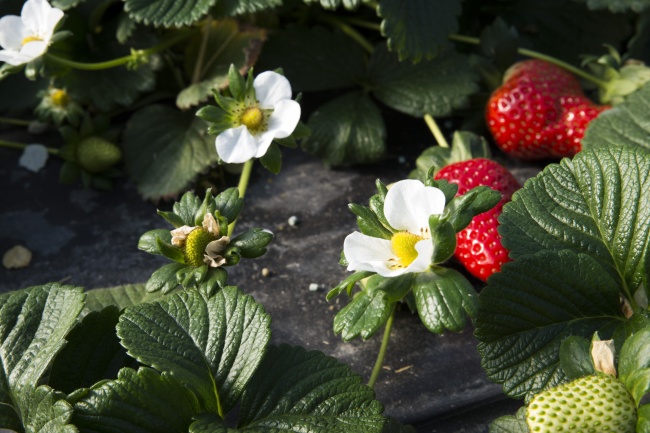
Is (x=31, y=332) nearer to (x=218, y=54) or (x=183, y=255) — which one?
(x=183, y=255)

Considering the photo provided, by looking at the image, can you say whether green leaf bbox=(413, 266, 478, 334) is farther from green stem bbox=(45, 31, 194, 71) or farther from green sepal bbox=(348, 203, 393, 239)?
green stem bbox=(45, 31, 194, 71)

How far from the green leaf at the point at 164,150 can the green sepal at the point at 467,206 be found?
25.7 inches

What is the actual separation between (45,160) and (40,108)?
101 millimetres

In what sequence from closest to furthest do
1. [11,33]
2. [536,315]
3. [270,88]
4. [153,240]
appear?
[536,315], [153,240], [270,88], [11,33]

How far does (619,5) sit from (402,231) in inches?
33.9

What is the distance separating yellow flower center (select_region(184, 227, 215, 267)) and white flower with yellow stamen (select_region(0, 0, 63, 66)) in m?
0.45

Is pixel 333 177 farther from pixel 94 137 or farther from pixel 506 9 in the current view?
pixel 506 9

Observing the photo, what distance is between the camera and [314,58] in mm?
1717

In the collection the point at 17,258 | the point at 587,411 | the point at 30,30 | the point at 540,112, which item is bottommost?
the point at 17,258

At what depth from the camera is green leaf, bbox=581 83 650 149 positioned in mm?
1419

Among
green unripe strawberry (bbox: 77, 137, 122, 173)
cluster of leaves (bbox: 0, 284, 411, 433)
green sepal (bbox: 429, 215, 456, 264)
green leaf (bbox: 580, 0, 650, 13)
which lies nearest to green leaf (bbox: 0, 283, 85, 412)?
cluster of leaves (bbox: 0, 284, 411, 433)

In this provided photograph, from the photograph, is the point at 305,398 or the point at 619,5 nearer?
the point at 305,398

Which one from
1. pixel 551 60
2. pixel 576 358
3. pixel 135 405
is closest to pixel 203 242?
pixel 135 405

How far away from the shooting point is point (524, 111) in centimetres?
161
